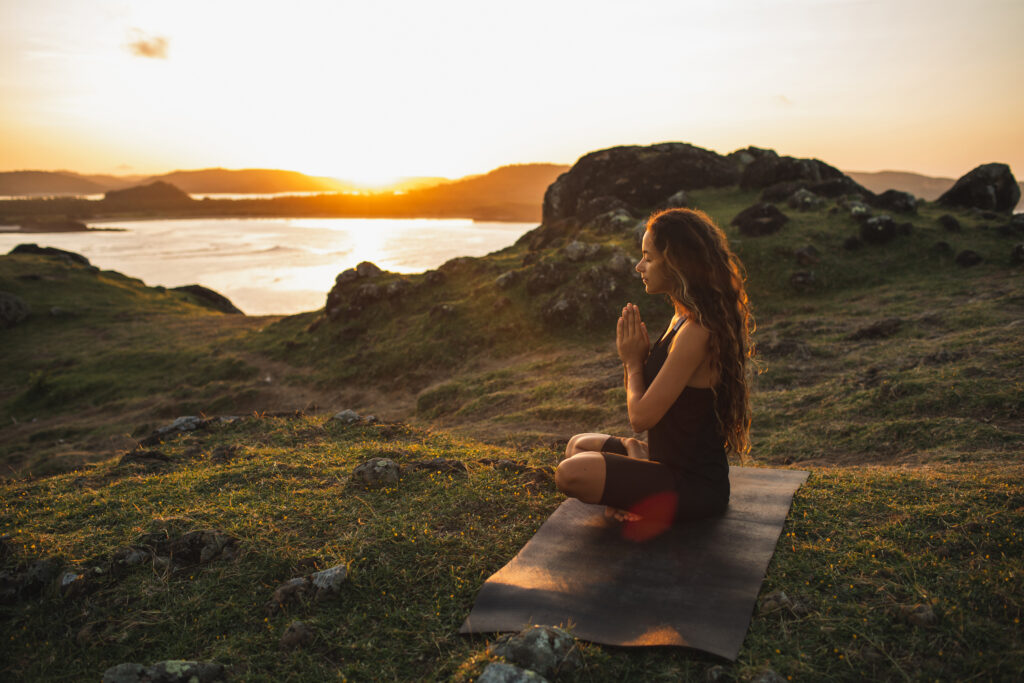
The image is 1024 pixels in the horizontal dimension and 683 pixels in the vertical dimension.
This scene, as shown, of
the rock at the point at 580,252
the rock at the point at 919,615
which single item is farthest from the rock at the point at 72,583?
the rock at the point at 580,252

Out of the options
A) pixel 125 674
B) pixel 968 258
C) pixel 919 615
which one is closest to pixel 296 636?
pixel 125 674

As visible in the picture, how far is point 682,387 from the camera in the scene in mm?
4066

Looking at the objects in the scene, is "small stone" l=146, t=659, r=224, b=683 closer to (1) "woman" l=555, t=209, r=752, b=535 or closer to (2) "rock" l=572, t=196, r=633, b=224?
(1) "woman" l=555, t=209, r=752, b=535

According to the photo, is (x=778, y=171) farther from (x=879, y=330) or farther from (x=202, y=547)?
(x=202, y=547)

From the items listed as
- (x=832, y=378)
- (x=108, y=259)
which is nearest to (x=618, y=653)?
(x=832, y=378)

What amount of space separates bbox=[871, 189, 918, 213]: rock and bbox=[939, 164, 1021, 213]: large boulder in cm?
442

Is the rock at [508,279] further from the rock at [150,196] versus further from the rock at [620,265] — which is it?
the rock at [150,196]

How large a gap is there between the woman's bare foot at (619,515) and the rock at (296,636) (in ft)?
8.62

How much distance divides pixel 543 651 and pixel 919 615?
94.9 inches

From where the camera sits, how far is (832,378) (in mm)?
10320

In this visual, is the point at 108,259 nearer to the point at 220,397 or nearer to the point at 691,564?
the point at 220,397

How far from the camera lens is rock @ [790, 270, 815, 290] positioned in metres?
17.1

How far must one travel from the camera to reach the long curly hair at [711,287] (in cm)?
409

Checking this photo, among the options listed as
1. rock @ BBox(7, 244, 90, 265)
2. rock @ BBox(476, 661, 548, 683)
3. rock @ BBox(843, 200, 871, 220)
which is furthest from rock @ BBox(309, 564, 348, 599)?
rock @ BBox(7, 244, 90, 265)
